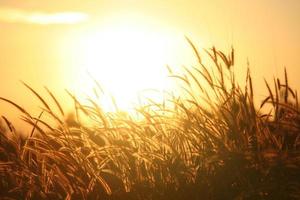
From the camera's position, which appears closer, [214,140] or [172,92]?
[214,140]

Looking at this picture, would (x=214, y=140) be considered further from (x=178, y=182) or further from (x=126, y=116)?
(x=126, y=116)

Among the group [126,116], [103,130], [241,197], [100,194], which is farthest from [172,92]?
[241,197]

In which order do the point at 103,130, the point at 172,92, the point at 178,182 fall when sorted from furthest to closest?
1. the point at 172,92
2. the point at 103,130
3. the point at 178,182

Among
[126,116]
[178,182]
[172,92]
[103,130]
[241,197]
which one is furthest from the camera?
[172,92]

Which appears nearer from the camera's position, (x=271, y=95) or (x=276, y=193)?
(x=276, y=193)

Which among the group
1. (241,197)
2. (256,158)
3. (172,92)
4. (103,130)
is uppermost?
(172,92)

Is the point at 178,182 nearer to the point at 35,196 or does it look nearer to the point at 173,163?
the point at 173,163

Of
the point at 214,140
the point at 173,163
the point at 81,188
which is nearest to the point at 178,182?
the point at 173,163

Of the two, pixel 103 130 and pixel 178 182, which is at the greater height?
pixel 103 130

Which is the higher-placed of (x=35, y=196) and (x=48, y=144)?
(x=48, y=144)

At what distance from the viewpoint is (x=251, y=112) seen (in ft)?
7.57

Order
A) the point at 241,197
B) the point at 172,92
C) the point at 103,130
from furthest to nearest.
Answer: the point at 172,92
the point at 103,130
the point at 241,197

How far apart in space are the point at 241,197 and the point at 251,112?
0.45 metres

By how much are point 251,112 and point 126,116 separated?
662 mm
